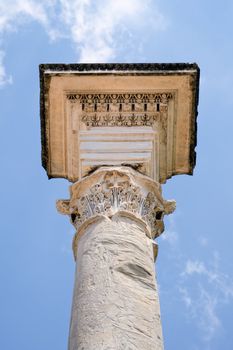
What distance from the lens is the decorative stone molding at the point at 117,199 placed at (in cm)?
1012

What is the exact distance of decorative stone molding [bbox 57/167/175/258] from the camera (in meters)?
10.1

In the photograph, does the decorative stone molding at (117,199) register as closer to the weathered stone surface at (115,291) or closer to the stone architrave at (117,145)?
the stone architrave at (117,145)

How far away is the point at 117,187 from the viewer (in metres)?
10.5

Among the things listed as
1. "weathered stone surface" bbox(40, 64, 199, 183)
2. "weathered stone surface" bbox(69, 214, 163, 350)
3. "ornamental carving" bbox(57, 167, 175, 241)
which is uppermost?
"weathered stone surface" bbox(40, 64, 199, 183)

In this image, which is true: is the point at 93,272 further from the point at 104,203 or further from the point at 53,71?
the point at 53,71

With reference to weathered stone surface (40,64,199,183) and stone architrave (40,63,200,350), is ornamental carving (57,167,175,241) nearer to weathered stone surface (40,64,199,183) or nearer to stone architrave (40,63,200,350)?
stone architrave (40,63,200,350)

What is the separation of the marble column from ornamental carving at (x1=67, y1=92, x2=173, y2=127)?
4.00 ft

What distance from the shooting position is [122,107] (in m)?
12.0

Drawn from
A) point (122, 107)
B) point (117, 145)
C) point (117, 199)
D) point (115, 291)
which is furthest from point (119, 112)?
point (115, 291)

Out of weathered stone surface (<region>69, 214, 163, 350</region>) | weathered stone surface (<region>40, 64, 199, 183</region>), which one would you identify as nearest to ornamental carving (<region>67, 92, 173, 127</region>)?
weathered stone surface (<region>40, 64, 199, 183</region>)

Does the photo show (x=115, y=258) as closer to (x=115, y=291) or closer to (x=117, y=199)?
(x=115, y=291)

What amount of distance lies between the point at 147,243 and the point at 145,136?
103 inches

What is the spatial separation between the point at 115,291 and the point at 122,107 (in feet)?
14.4

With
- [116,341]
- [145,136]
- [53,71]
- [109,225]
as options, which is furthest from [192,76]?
[116,341]
